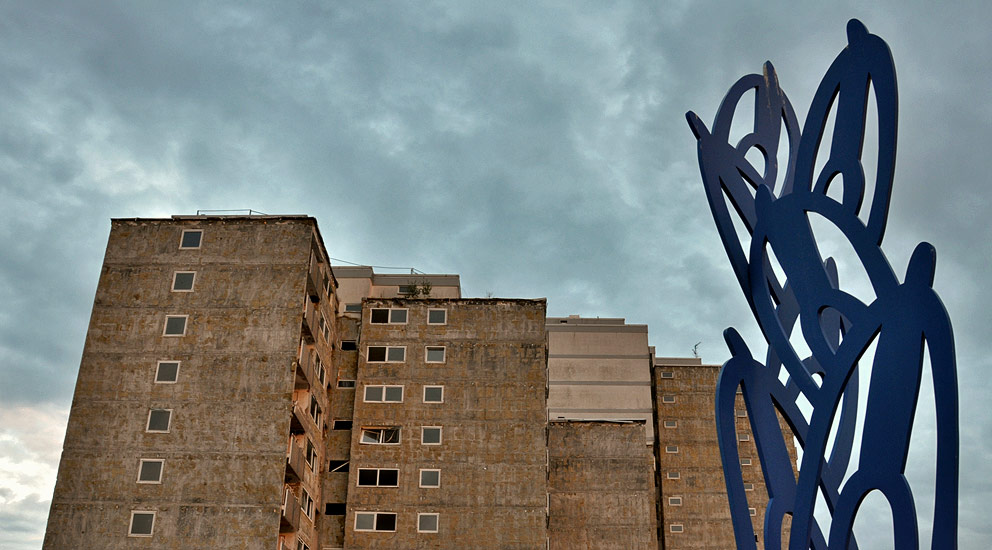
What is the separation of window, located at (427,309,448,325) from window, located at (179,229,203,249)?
9.68 m

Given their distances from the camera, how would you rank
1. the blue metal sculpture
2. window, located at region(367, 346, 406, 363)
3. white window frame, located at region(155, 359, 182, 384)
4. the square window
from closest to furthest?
the blue metal sculpture → white window frame, located at region(155, 359, 182, 384) → the square window → window, located at region(367, 346, 406, 363)

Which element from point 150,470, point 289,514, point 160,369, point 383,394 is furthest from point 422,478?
point 160,369

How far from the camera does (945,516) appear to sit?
1533 cm

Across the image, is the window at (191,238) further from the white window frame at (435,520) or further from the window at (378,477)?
the white window frame at (435,520)

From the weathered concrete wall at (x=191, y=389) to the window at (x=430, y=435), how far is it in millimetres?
6914

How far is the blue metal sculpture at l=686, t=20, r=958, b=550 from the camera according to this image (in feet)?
53.6

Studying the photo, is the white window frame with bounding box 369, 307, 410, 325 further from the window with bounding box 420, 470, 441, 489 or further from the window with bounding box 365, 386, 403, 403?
the window with bounding box 420, 470, 441, 489

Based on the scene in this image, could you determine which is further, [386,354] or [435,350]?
[386,354]

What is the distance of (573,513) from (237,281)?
22.2 m

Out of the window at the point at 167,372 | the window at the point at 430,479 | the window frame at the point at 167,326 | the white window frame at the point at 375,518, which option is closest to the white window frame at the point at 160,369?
the window at the point at 167,372

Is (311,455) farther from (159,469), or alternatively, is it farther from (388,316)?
(388,316)

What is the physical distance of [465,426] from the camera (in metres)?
40.0

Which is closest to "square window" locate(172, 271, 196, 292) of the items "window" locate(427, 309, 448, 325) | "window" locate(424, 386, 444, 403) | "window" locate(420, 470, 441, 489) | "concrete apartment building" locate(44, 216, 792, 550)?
"concrete apartment building" locate(44, 216, 792, 550)

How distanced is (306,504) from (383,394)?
548 centimetres
